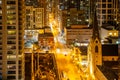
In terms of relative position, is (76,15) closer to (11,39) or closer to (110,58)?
(110,58)

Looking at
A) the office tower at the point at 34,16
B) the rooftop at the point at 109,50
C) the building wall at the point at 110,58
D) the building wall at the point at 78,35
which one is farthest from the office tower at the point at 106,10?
the building wall at the point at 110,58

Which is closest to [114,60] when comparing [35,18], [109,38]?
[109,38]

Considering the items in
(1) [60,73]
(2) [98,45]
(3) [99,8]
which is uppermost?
(3) [99,8]

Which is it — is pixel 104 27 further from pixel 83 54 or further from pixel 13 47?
pixel 13 47

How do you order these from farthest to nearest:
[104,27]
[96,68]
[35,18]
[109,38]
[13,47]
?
1. [35,18]
2. [104,27]
3. [109,38]
4. [96,68]
5. [13,47]

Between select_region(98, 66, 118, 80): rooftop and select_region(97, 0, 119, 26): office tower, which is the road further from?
select_region(97, 0, 119, 26): office tower

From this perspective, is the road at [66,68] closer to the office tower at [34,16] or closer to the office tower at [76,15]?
the office tower at [76,15]

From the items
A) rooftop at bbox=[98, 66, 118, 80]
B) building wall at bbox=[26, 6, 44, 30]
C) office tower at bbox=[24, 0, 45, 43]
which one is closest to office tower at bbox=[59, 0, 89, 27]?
office tower at bbox=[24, 0, 45, 43]
